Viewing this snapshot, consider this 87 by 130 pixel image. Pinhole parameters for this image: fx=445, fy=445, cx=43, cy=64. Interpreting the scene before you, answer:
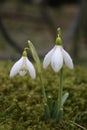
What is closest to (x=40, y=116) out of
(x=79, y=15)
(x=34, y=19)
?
(x=79, y=15)

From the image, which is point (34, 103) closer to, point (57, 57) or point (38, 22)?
point (57, 57)

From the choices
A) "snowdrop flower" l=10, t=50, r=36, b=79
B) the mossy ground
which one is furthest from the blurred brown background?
"snowdrop flower" l=10, t=50, r=36, b=79

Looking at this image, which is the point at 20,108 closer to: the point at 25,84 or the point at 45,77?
the point at 25,84

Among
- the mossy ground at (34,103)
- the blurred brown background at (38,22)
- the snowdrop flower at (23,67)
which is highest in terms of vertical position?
the blurred brown background at (38,22)

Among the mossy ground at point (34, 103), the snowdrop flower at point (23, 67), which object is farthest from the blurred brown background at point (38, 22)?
the snowdrop flower at point (23, 67)

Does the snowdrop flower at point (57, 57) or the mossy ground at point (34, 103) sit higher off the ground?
the snowdrop flower at point (57, 57)

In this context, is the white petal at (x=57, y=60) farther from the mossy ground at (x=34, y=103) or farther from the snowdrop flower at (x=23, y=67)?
the mossy ground at (x=34, y=103)
